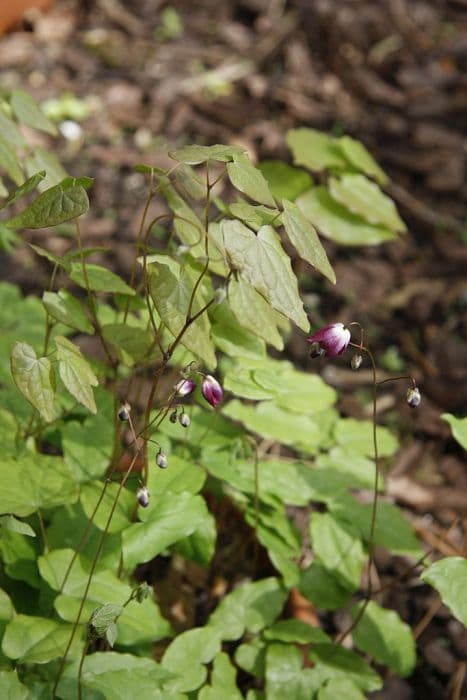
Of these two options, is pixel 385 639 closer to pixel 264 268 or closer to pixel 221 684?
pixel 221 684

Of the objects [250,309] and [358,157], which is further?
[358,157]

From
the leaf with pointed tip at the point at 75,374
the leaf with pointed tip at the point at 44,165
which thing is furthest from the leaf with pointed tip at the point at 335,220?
the leaf with pointed tip at the point at 75,374

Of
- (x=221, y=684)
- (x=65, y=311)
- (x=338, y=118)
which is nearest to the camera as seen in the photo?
(x=65, y=311)

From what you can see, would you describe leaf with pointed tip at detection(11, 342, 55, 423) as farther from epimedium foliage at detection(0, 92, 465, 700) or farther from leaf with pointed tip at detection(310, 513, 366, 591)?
leaf with pointed tip at detection(310, 513, 366, 591)

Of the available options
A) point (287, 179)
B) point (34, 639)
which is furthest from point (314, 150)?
point (34, 639)

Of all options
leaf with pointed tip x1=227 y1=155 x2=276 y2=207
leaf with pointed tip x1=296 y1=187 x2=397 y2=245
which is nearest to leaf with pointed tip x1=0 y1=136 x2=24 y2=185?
leaf with pointed tip x1=227 y1=155 x2=276 y2=207
